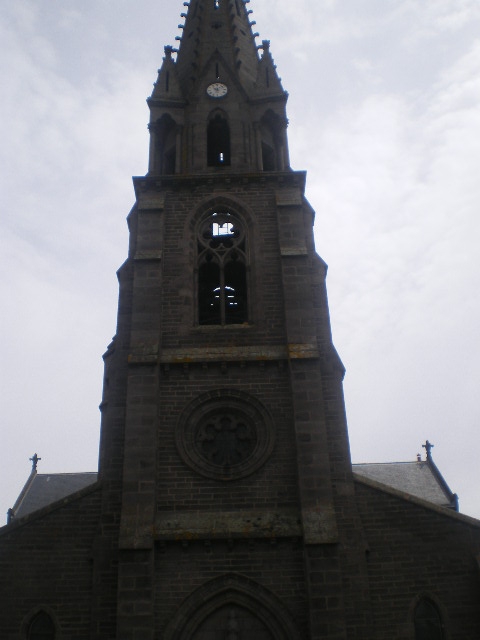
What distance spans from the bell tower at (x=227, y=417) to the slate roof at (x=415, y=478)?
44.1 ft

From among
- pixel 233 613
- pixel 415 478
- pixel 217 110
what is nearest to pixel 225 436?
pixel 233 613

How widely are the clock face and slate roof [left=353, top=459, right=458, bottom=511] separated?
16569mm

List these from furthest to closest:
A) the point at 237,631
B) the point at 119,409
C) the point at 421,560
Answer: the point at 119,409
the point at 421,560
the point at 237,631

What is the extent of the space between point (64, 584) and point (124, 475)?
8.66 ft

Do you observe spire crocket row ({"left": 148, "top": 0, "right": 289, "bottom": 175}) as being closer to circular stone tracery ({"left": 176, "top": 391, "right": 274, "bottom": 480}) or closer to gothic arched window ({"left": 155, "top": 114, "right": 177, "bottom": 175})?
gothic arched window ({"left": 155, "top": 114, "right": 177, "bottom": 175})

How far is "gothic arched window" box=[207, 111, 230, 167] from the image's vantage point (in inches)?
877

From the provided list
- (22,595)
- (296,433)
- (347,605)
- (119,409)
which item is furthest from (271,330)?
(22,595)

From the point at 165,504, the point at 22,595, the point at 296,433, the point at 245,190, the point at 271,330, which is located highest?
the point at 245,190

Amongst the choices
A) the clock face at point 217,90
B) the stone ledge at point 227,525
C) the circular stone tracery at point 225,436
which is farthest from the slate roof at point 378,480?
the clock face at point 217,90

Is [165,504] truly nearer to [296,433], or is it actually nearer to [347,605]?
[296,433]

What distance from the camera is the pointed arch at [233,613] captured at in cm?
1343

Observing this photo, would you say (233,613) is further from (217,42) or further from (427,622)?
(217,42)

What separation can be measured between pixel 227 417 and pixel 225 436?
0.49 meters

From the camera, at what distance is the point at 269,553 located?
14.1m
